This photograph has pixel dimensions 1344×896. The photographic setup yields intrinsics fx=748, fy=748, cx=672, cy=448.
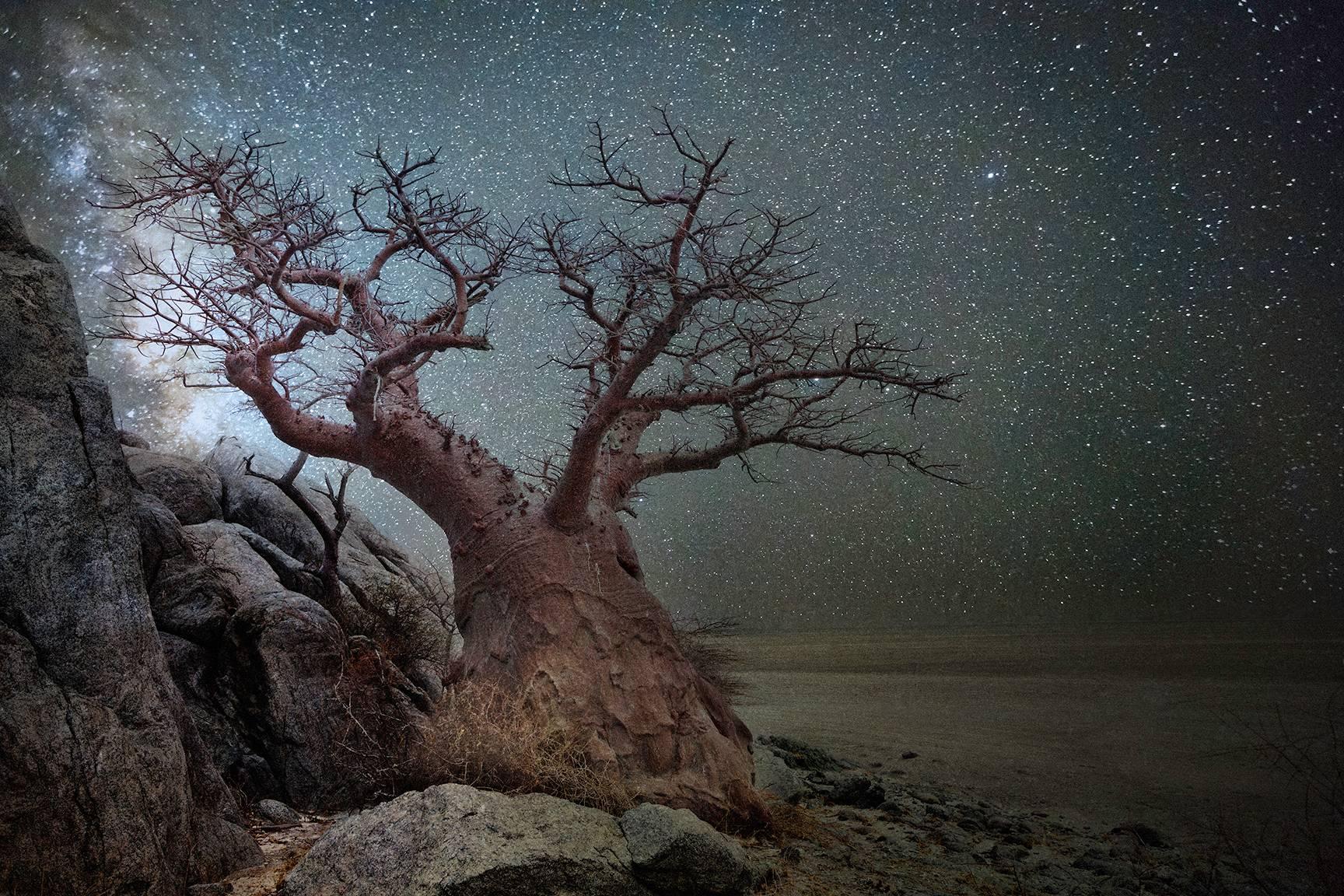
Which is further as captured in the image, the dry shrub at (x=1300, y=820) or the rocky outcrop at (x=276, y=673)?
the rocky outcrop at (x=276, y=673)

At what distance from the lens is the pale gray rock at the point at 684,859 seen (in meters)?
4.04

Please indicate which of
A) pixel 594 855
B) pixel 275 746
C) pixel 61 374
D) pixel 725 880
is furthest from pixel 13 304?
pixel 725 880

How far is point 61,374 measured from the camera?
4.19 meters

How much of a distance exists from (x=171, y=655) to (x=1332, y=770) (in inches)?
273

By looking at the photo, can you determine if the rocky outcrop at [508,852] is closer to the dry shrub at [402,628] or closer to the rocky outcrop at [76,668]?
the rocky outcrop at [76,668]

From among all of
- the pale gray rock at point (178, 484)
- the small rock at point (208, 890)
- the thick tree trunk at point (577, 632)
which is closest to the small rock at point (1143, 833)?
the thick tree trunk at point (577, 632)

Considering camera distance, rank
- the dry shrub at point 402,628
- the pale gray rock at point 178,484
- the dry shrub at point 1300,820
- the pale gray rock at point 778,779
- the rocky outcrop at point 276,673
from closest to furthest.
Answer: the dry shrub at point 1300,820 → the rocky outcrop at point 276,673 → the pale gray rock at point 778,779 → the dry shrub at point 402,628 → the pale gray rock at point 178,484

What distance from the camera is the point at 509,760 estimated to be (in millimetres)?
4805

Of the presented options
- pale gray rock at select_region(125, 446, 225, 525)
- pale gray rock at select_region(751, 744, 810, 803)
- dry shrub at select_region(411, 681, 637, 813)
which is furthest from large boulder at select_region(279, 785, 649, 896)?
pale gray rock at select_region(125, 446, 225, 525)

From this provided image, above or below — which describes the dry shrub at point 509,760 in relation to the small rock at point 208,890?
above

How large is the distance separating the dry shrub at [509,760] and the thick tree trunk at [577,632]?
9.1 inches

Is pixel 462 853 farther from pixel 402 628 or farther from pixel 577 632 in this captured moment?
pixel 402 628

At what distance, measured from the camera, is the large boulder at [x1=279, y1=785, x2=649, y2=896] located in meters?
3.64

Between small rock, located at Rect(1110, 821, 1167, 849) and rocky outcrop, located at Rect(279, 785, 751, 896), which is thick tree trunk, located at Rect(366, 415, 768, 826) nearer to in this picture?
rocky outcrop, located at Rect(279, 785, 751, 896)
